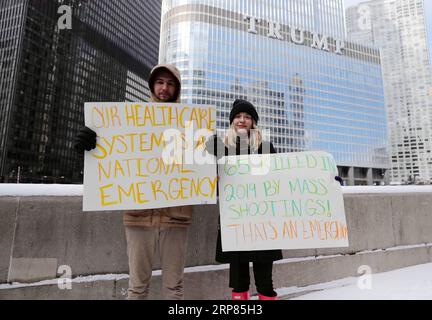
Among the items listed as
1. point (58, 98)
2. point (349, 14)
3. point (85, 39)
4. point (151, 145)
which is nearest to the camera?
point (151, 145)

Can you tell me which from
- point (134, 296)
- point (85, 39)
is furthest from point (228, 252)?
point (85, 39)

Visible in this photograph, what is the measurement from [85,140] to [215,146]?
115 cm

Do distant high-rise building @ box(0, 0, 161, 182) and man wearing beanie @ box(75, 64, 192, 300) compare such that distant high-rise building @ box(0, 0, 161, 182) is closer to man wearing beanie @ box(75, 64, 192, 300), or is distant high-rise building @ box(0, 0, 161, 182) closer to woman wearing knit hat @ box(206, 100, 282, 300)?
man wearing beanie @ box(75, 64, 192, 300)

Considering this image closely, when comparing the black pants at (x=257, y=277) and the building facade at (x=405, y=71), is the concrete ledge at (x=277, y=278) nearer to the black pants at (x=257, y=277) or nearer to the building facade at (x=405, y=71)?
the black pants at (x=257, y=277)

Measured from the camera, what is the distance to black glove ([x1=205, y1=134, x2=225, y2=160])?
104 inches

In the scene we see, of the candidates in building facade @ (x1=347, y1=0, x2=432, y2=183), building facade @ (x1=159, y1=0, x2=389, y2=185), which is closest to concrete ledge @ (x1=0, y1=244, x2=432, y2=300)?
building facade @ (x1=159, y1=0, x2=389, y2=185)

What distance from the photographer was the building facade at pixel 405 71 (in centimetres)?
15450

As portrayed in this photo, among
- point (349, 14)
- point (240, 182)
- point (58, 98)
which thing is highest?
point (349, 14)

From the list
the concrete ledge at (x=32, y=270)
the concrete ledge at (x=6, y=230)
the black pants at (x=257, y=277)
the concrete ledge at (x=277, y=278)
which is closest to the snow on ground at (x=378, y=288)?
the concrete ledge at (x=277, y=278)

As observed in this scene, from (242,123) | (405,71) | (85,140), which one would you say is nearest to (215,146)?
(242,123)

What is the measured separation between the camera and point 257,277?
267 centimetres
